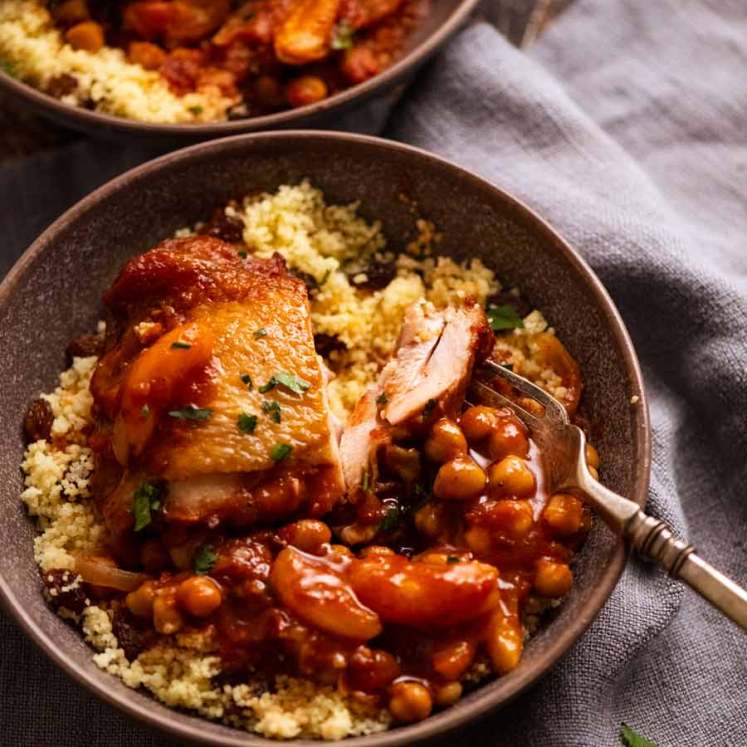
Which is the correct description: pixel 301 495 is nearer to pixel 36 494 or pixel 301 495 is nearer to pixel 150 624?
pixel 150 624

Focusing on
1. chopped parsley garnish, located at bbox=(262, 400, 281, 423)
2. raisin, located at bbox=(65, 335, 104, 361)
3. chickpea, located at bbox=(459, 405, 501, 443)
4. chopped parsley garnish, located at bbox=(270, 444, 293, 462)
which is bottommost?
raisin, located at bbox=(65, 335, 104, 361)

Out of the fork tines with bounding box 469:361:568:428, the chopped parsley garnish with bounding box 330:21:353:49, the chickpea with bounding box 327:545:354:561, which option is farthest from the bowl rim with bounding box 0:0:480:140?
the chickpea with bounding box 327:545:354:561

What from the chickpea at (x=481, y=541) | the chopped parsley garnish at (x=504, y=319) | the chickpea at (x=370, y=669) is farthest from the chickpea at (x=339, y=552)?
the chopped parsley garnish at (x=504, y=319)

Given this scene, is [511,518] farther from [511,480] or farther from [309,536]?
[309,536]

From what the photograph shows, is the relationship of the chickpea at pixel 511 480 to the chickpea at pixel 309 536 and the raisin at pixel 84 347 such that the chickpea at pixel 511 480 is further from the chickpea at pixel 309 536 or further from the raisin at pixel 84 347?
the raisin at pixel 84 347

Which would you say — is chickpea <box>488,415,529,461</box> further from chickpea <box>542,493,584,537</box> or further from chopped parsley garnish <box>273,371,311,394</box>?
chopped parsley garnish <box>273,371,311,394</box>

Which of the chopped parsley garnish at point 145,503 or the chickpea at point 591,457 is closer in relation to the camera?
the chopped parsley garnish at point 145,503
